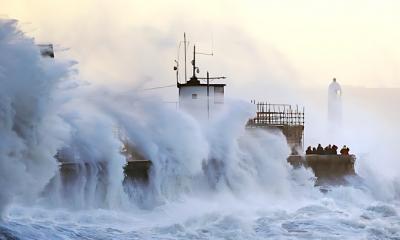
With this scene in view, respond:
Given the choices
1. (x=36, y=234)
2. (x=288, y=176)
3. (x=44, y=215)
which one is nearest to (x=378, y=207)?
(x=288, y=176)

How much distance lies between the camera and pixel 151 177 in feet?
79.4

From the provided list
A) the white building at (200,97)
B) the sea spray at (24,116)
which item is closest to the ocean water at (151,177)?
the sea spray at (24,116)

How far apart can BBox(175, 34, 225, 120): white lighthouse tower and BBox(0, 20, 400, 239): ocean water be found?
0.76 meters

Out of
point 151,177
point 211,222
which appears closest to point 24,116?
point 211,222

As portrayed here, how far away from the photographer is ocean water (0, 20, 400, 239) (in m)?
17.5

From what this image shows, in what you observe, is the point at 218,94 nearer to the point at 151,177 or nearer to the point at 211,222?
the point at 151,177

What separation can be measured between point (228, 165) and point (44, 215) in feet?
30.0

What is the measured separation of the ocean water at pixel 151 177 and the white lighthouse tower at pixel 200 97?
2.49ft

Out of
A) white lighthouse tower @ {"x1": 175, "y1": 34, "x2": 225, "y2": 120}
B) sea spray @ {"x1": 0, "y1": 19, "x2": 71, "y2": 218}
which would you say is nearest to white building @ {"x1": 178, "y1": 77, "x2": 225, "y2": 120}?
white lighthouse tower @ {"x1": 175, "y1": 34, "x2": 225, "y2": 120}

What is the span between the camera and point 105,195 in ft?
72.5

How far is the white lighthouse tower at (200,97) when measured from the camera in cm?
3192

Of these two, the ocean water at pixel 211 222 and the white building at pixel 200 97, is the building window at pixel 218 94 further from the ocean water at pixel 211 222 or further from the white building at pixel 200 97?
the ocean water at pixel 211 222

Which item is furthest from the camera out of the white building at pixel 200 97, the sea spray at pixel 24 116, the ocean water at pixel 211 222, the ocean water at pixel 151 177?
the white building at pixel 200 97

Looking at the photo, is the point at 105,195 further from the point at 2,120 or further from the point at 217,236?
the point at 2,120
